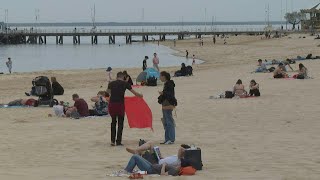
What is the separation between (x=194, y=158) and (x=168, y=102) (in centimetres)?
257

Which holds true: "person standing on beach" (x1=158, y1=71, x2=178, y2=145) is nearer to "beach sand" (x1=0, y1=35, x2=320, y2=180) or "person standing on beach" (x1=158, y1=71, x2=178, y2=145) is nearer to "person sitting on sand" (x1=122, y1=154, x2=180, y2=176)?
"beach sand" (x1=0, y1=35, x2=320, y2=180)

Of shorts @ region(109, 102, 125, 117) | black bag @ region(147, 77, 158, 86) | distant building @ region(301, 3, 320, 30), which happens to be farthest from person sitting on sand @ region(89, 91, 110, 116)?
distant building @ region(301, 3, 320, 30)

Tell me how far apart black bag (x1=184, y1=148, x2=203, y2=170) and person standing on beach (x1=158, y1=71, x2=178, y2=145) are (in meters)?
2.49

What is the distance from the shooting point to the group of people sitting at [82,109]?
51.8ft

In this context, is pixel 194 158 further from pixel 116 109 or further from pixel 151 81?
pixel 151 81

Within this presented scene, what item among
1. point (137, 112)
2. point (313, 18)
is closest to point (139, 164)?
point (137, 112)

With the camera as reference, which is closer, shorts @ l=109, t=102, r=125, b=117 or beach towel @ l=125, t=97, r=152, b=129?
shorts @ l=109, t=102, r=125, b=117

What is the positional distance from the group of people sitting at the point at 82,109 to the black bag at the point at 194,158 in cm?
693

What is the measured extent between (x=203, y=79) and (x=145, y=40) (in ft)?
333

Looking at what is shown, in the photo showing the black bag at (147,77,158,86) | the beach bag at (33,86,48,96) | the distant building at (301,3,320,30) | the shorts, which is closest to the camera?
the shorts

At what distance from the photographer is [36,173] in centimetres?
891

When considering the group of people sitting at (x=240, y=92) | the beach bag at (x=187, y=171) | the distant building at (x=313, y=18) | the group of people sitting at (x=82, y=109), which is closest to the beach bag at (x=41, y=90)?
the group of people sitting at (x=82, y=109)

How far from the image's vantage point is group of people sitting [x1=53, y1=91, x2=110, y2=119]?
51.8ft

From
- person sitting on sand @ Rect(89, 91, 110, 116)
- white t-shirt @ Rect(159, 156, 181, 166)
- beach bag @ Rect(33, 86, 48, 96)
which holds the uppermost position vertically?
beach bag @ Rect(33, 86, 48, 96)
